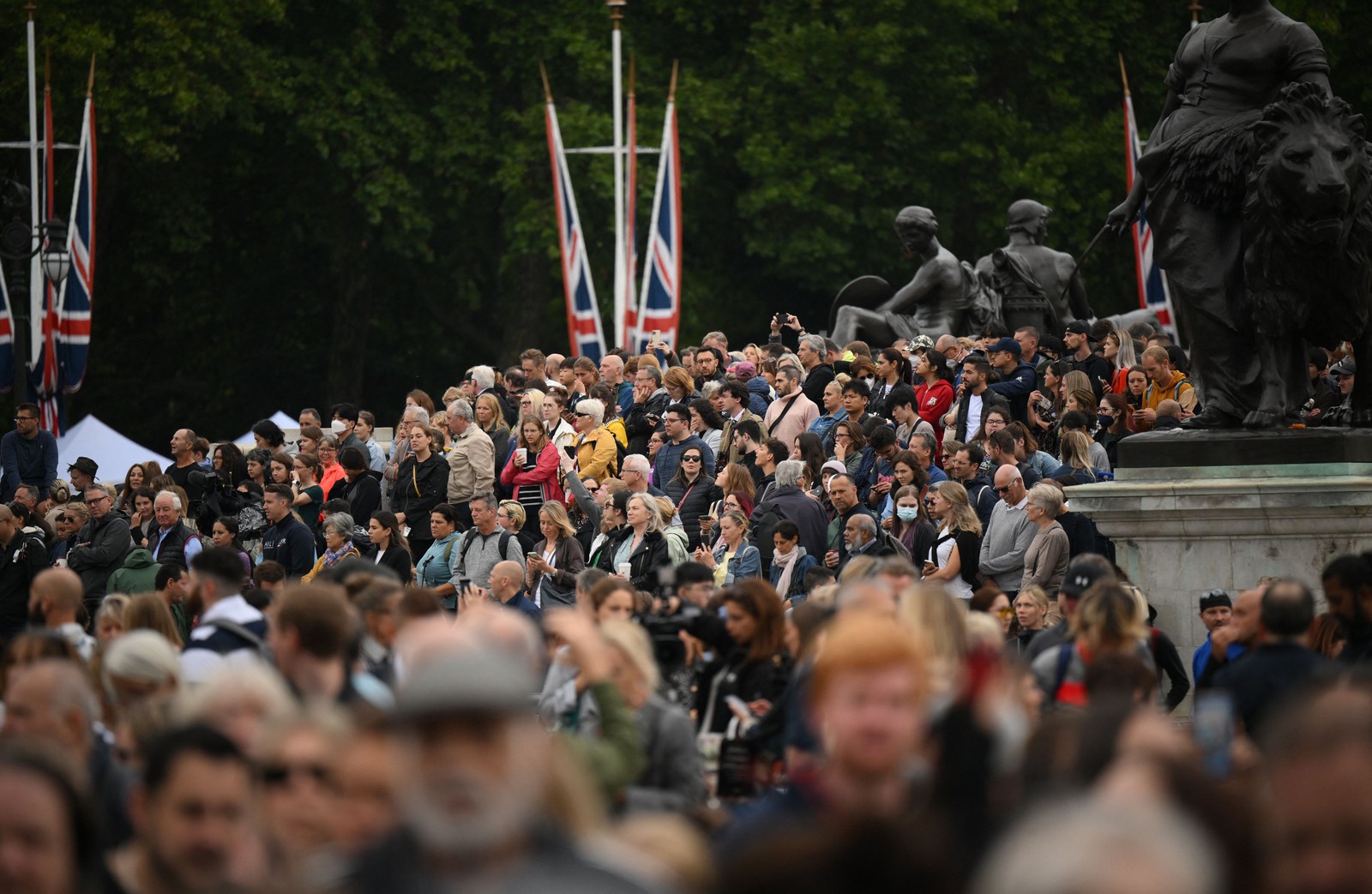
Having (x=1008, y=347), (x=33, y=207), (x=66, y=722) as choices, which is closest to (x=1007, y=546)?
(x=1008, y=347)

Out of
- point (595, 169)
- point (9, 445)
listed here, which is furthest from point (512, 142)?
point (9, 445)

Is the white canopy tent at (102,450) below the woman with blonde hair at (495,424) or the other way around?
below

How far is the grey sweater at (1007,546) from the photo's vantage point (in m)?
13.3

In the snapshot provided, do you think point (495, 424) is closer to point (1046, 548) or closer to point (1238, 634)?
point (1046, 548)

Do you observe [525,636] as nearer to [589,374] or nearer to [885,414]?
[885,414]

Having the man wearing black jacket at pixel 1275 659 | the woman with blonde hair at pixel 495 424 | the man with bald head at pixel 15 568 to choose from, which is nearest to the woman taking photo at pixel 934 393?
the woman with blonde hair at pixel 495 424

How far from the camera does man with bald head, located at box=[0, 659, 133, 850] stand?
244 inches

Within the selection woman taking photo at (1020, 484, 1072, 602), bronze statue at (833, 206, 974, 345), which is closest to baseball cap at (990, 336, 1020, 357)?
woman taking photo at (1020, 484, 1072, 602)

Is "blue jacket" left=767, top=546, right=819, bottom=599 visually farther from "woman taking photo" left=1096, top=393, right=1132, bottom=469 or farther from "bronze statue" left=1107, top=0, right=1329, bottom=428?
"woman taking photo" left=1096, top=393, right=1132, bottom=469

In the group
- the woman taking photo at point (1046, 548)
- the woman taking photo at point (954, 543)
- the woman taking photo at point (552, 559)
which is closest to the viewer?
the woman taking photo at point (1046, 548)

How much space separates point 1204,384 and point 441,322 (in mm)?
29235

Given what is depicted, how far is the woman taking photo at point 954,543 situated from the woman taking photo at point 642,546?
1.82 metres

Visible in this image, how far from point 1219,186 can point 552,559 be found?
5264 millimetres

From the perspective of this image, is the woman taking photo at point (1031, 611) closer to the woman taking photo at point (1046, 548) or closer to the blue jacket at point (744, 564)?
the woman taking photo at point (1046, 548)
